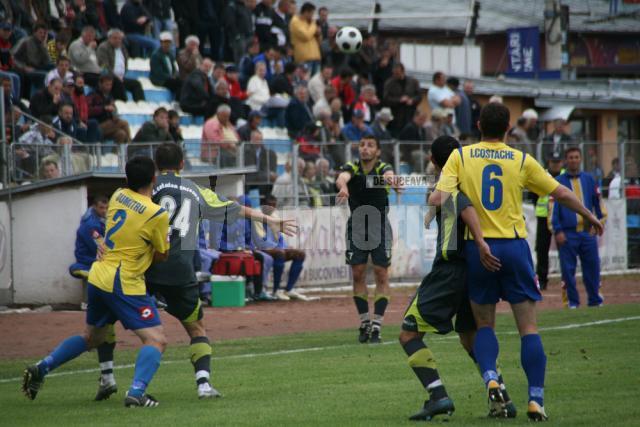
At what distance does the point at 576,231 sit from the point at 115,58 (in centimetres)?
1027

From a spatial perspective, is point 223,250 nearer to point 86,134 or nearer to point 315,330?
point 86,134

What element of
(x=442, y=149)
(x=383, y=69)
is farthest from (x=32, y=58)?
(x=442, y=149)

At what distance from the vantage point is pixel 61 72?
2105 cm

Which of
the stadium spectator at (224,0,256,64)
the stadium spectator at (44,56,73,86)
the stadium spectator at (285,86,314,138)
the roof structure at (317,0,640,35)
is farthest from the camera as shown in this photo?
the roof structure at (317,0,640,35)

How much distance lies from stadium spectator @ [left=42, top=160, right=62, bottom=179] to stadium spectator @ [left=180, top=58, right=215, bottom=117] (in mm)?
5495

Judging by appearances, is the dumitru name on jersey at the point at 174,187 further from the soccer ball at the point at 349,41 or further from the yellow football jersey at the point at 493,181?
the soccer ball at the point at 349,41

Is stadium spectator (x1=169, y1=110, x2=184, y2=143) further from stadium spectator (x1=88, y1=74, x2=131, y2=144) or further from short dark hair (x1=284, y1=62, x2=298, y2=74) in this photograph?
short dark hair (x1=284, y1=62, x2=298, y2=74)

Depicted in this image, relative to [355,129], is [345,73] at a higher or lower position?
higher

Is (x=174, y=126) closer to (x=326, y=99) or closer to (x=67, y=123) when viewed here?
(x=67, y=123)

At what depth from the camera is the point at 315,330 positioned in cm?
1609

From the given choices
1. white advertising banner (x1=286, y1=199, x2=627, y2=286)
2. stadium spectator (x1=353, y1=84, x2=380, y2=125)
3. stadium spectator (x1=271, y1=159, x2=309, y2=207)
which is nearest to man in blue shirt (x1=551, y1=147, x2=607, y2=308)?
white advertising banner (x1=286, y1=199, x2=627, y2=286)

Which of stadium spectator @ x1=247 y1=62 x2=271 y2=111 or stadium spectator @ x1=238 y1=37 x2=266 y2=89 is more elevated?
stadium spectator @ x1=238 y1=37 x2=266 y2=89

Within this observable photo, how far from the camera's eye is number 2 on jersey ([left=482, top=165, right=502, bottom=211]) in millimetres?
8312

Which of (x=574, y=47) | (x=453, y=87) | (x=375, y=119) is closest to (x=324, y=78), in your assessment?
(x=375, y=119)
